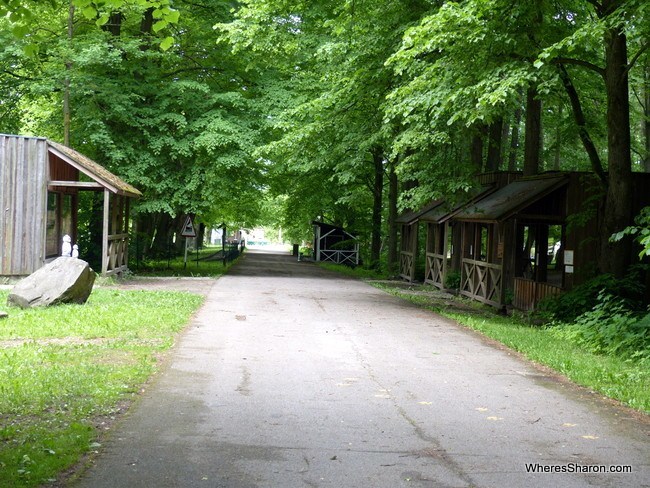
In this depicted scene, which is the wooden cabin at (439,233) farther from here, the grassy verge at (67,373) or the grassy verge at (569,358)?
the grassy verge at (67,373)

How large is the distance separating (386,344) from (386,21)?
12.0 m

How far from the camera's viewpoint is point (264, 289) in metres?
23.4

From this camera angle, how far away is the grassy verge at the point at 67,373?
5773 mm

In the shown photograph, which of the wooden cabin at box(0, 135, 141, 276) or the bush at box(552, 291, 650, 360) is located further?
the wooden cabin at box(0, 135, 141, 276)

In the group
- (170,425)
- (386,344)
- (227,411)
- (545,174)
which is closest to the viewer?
(170,425)

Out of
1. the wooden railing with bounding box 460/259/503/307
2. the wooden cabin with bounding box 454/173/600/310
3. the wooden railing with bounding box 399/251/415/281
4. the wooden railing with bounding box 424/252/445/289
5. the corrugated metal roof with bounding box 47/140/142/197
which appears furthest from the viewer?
the wooden railing with bounding box 399/251/415/281

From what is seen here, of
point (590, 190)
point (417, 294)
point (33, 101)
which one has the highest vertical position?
point (33, 101)

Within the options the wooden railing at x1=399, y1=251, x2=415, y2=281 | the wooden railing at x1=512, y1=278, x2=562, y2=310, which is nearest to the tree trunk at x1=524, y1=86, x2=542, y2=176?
the wooden railing at x1=512, y1=278, x2=562, y2=310

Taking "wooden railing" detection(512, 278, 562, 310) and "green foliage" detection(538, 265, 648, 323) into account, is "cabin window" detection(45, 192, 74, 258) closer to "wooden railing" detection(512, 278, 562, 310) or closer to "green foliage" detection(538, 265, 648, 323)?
"wooden railing" detection(512, 278, 562, 310)

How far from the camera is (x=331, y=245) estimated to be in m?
52.4

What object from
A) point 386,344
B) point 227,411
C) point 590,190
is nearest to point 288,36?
point 590,190

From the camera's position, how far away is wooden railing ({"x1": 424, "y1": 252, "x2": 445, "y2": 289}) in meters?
26.9

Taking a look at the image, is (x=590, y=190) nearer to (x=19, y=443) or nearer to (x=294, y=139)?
(x=294, y=139)

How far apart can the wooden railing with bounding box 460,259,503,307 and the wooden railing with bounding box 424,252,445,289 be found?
7.86 feet
